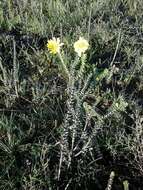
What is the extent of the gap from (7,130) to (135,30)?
1716mm

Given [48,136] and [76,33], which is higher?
[76,33]

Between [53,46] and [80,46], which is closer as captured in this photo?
[80,46]

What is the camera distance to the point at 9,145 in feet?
6.58

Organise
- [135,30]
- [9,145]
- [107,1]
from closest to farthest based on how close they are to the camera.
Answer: [9,145], [135,30], [107,1]

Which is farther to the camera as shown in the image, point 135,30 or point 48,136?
point 135,30

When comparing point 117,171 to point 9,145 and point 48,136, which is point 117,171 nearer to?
point 48,136

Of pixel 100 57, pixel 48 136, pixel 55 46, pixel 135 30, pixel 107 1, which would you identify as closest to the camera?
pixel 48 136

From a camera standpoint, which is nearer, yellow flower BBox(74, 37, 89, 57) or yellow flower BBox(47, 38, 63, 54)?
A: yellow flower BBox(74, 37, 89, 57)

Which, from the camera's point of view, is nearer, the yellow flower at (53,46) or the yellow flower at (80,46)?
the yellow flower at (80,46)

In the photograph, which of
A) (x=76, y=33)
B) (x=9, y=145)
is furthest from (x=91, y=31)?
(x=9, y=145)

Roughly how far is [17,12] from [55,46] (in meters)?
0.89

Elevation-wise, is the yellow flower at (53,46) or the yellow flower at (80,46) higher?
the yellow flower at (53,46)

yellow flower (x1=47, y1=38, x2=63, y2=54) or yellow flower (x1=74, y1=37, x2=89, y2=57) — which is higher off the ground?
yellow flower (x1=47, y1=38, x2=63, y2=54)

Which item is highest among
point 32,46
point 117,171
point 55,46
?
point 32,46
